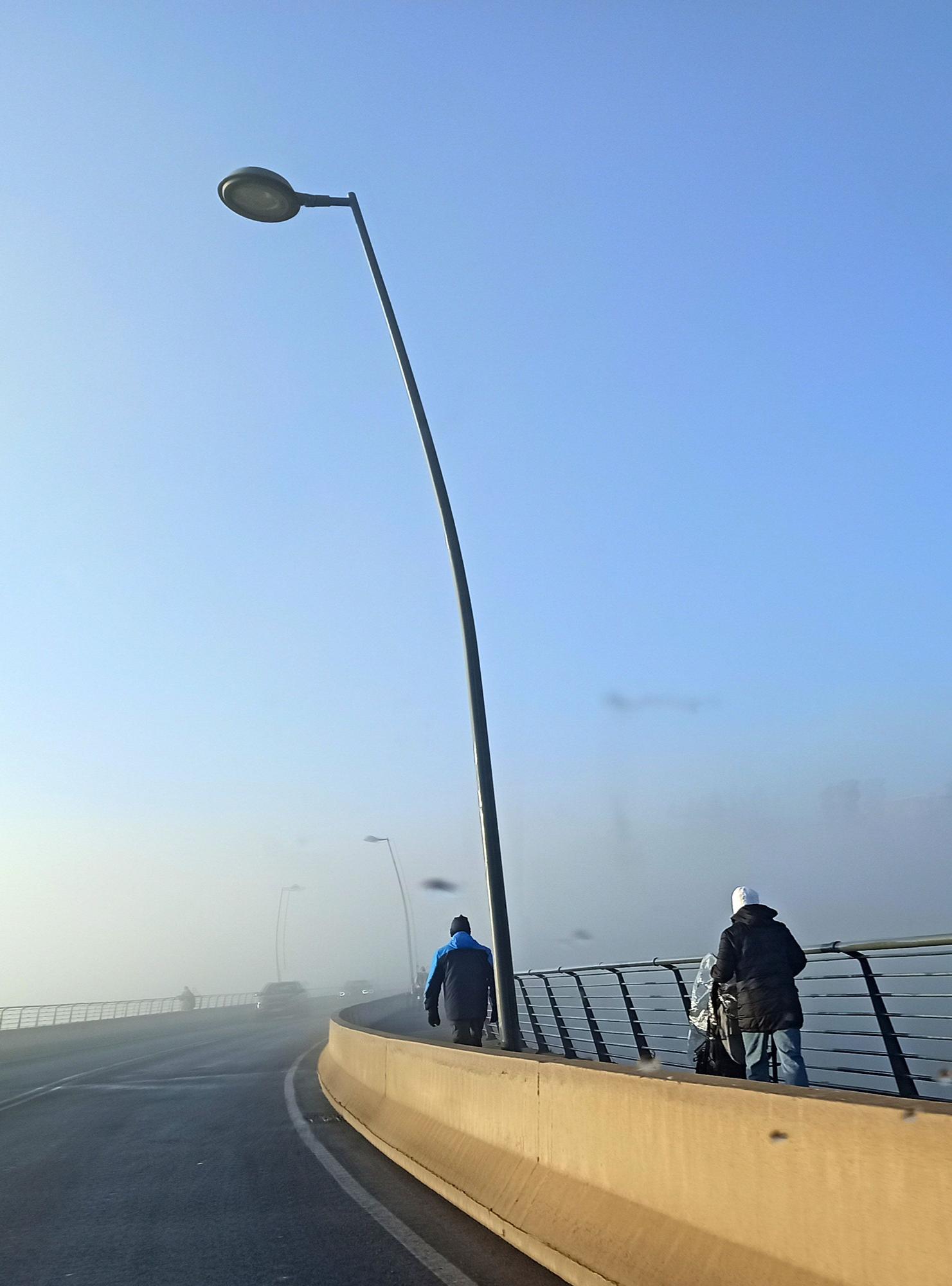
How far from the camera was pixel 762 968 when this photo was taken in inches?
282

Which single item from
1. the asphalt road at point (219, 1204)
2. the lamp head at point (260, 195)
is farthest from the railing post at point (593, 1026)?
the lamp head at point (260, 195)

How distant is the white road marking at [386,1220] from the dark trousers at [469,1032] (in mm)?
1693

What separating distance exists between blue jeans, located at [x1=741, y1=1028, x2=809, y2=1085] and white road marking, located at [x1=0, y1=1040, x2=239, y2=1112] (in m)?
10.6

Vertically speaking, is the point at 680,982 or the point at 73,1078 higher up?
the point at 680,982

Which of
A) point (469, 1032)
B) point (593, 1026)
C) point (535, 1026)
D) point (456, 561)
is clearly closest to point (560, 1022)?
point (535, 1026)

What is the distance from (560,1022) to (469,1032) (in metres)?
3.68

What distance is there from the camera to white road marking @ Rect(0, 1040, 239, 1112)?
15047 millimetres

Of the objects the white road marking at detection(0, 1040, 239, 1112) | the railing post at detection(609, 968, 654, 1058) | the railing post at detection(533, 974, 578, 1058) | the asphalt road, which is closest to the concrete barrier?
the asphalt road

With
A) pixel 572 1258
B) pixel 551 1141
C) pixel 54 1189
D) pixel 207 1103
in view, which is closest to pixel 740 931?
pixel 551 1141

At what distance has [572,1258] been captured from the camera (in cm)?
496

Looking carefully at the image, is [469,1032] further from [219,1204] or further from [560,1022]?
[219,1204]

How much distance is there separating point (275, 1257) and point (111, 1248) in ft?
3.52

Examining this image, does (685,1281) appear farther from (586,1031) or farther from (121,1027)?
(121,1027)

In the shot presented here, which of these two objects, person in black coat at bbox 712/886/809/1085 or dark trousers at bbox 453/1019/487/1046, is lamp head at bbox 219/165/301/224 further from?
dark trousers at bbox 453/1019/487/1046
